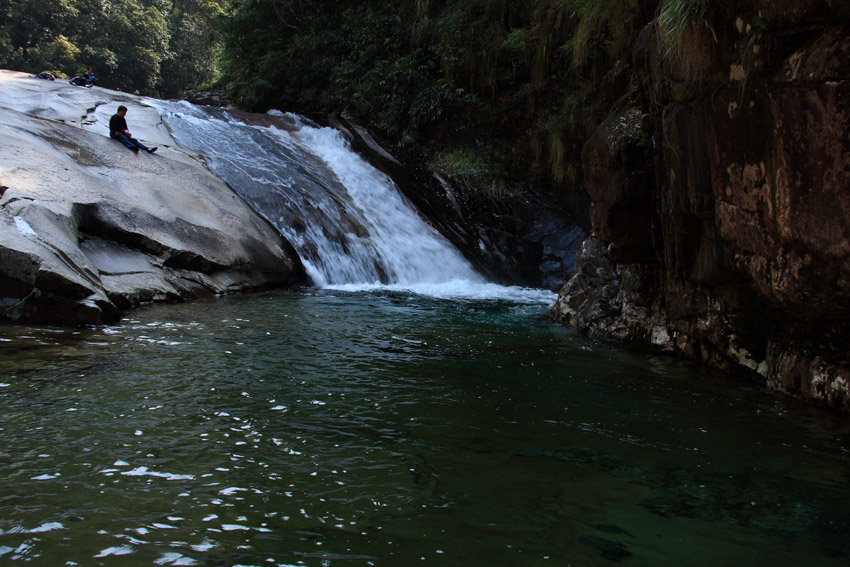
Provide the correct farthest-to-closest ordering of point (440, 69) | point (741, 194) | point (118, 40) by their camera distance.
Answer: point (118, 40), point (440, 69), point (741, 194)

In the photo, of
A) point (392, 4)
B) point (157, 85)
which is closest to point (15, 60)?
point (157, 85)

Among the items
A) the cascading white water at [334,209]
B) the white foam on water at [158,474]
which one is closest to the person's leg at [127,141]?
the cascading white water at [334,209]

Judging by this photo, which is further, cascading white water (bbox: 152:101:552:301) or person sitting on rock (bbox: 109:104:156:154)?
Result: cascading white water (bbox: 152:101:552:301)

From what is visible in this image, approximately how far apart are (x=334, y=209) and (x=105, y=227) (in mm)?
5145

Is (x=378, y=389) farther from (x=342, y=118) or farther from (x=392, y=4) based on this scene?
(x=392, y=4)

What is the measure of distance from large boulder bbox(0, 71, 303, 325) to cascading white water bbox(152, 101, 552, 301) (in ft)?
2.08

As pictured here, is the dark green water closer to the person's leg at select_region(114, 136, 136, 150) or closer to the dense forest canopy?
the dense forest canopy

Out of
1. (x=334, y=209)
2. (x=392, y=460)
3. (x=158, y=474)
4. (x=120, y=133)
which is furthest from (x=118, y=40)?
(x=392, y=460)

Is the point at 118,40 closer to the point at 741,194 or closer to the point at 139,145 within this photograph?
the point at 139,145

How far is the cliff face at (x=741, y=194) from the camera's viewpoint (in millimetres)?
4066

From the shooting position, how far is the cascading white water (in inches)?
468

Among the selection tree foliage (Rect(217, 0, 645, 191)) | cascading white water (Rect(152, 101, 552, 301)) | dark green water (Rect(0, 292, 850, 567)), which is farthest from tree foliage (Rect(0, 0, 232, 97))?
dark green water (Rect(0, 292, 850, 567))

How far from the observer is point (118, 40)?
121 ft

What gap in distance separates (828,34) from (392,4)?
1785 cm
